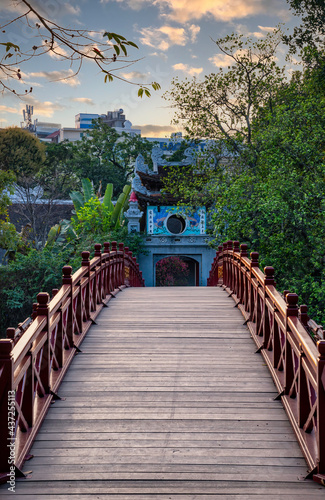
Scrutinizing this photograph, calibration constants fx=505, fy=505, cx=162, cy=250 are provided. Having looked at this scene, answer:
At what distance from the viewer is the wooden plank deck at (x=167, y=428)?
3525 mm

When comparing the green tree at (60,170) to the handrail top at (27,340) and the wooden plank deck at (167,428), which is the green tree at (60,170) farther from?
the handrail top at (27,340)

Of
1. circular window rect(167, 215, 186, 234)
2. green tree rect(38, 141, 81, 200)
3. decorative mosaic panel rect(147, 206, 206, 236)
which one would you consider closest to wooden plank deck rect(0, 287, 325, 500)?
decorative mosaic panel rect(147, 206, 206, 236)

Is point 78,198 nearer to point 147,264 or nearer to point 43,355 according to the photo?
point 147,264

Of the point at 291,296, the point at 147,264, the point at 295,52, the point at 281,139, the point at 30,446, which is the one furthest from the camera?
the point at 147,264

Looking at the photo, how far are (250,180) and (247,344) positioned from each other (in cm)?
888

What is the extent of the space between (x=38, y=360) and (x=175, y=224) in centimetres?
2076

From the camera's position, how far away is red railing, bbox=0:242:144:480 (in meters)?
3.57

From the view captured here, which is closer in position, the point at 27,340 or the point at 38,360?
the point at 27,340

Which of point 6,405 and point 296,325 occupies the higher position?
point 296,325

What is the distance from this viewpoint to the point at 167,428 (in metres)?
4.32

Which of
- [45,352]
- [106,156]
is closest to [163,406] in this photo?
[45,352]

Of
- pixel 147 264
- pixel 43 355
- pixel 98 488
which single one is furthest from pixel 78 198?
pixel 98 488

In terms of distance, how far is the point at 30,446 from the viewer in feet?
13.2

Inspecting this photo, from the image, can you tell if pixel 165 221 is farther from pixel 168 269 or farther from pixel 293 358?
pixel 293 358
